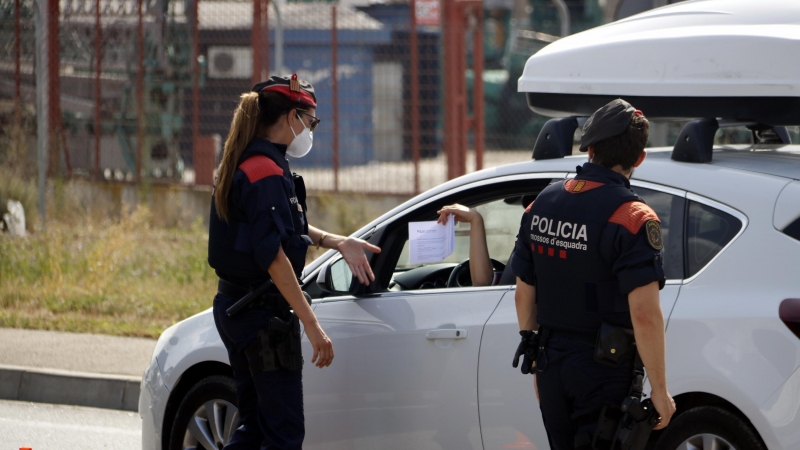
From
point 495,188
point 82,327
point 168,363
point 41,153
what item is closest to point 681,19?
point 495,188

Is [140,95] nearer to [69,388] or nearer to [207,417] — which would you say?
[69,388]

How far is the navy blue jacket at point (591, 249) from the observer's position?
10.3 ft

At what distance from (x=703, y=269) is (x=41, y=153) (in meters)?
9.41

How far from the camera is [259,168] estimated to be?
3.95 metres

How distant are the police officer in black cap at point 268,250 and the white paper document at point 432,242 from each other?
452mm

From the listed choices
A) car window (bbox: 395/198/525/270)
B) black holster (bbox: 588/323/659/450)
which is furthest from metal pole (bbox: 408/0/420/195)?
black holster (bbox: 588/323/659/450)

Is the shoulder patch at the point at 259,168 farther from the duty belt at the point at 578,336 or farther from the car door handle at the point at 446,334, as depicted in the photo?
the duty belt at the point at 578,336

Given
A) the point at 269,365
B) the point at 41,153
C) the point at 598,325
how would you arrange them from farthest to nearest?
the point at 41,153
the point at 269,365
the point at 598,325

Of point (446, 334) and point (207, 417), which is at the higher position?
point (446, 334)

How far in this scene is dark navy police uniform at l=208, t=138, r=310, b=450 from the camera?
12.8ft

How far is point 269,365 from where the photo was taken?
13.0ft

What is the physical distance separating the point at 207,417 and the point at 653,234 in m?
2.44

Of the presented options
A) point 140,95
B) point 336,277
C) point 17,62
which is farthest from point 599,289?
point 17,62

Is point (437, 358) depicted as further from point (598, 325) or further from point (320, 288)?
point (598, 325)
